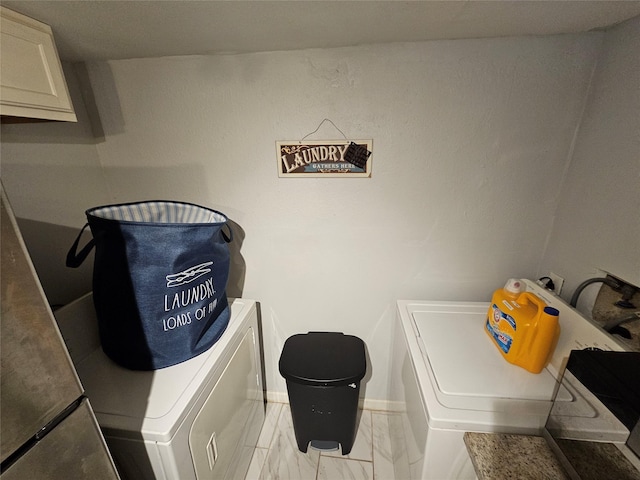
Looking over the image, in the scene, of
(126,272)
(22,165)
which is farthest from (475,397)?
(22,165)

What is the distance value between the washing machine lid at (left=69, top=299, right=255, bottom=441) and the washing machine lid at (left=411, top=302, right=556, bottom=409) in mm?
842

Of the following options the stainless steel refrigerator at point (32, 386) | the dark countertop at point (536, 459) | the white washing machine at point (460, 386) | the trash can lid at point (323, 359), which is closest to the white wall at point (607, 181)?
the white washing machine at point (460, 386)

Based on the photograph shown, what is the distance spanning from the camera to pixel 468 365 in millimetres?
1032

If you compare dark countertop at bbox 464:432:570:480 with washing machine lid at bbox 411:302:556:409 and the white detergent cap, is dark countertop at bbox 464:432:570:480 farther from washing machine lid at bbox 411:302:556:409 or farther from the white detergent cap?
the white detergent cap

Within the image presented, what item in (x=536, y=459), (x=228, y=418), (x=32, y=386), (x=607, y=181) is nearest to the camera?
(x=32, y=386)

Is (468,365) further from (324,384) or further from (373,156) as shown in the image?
(373,156)

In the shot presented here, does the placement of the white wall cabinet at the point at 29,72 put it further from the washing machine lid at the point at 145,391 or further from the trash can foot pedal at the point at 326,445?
the trash can foot pedal at the point at 326,445

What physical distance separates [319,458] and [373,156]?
5.37 ft

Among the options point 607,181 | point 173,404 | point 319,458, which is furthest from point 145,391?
point 607,181

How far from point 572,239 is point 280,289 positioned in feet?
4.52

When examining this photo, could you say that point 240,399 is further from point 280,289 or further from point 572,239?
point 572,239

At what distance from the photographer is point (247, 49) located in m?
1.17

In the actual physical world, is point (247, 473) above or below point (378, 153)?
below

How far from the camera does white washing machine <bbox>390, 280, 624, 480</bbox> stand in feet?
2.81
